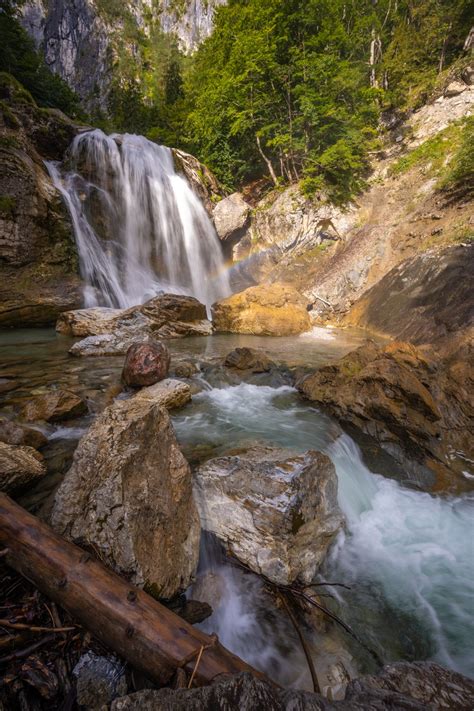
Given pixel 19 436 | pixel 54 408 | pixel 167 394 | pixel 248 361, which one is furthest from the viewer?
pixel 248 361

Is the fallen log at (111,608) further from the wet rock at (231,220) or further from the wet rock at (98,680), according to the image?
the wet rock at (231,220)

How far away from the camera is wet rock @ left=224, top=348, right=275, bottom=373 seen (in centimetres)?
685

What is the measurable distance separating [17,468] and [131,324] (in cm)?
695

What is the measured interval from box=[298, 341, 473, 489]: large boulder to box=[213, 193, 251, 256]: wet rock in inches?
632

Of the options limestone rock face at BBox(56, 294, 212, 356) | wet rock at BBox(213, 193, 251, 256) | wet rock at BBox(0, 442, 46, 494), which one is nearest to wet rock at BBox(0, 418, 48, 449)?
wet rock at BBox(0, 442, 46, 494)

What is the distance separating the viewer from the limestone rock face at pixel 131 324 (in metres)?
7.79

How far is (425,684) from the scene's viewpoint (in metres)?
1.40

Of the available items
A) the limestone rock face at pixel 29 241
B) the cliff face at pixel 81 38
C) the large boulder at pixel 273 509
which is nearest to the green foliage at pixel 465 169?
the large boulder at pixel 273 509

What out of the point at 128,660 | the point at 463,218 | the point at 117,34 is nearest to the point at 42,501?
the point at 128,660

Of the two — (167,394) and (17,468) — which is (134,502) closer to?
(17,468)

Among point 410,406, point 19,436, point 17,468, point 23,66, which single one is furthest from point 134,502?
point 23,66

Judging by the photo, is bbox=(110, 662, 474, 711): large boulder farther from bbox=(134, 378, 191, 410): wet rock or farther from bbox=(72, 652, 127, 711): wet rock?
bbox=(134, 378, 191, 410): wet rock

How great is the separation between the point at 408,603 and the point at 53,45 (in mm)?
99678

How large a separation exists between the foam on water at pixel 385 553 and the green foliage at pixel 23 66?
22472 millimetres
